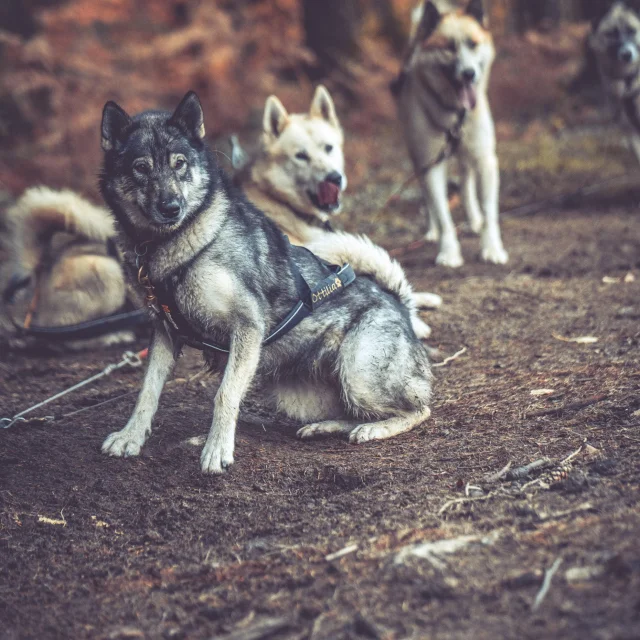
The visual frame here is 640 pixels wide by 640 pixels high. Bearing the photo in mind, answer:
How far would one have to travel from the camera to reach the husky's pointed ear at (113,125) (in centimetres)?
359

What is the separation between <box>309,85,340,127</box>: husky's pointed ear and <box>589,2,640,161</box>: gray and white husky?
390 cm

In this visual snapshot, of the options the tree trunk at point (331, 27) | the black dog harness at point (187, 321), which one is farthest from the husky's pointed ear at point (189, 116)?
the tree trunk at point (331, 27)

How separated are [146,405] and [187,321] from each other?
49 cm

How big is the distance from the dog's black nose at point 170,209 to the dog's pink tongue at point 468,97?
13.2ft

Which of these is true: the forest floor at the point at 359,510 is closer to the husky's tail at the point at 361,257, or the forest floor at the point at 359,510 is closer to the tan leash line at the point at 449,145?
the husky's tail at the point at 361,257

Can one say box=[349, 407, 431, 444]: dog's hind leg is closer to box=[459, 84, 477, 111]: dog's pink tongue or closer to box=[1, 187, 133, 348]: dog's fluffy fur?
box=[1, 187, 133, 348]: dog's fluffy fur

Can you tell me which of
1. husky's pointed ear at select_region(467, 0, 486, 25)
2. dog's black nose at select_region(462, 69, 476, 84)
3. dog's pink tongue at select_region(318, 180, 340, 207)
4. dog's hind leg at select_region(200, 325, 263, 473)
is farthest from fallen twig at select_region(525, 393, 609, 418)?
husky's pointed ear at select_region(467, 0, 486, 25)

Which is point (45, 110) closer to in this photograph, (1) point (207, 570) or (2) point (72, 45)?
(2) point (72, 45)

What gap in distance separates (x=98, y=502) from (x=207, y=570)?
815mm

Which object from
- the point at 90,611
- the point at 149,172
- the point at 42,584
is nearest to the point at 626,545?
the point at 90,611

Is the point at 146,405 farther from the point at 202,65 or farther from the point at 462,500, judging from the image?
the point at 202,65

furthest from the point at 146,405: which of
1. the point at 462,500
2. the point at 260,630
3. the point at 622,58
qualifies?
the point at 622,58

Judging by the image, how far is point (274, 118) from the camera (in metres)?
6.04

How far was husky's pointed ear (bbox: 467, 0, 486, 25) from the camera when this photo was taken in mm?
7152
